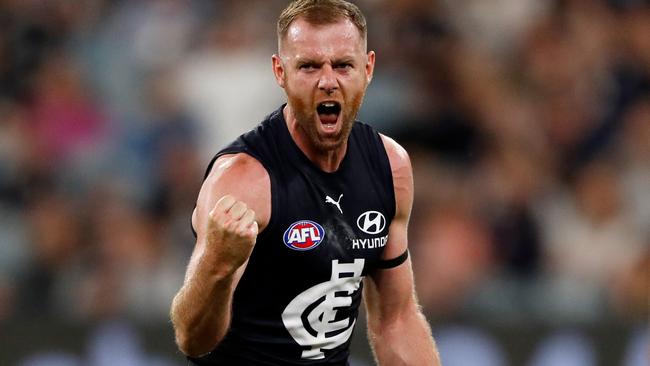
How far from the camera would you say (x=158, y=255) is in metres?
8.05

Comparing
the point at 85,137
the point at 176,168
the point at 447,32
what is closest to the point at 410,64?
the point at 447,32

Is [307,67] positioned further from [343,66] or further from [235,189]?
[235,189]

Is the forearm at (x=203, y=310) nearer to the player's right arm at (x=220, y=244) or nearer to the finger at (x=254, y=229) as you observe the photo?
the player's right arm at (x=220, y=244)

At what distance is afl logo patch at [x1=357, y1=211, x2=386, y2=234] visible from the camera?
14.5 feet

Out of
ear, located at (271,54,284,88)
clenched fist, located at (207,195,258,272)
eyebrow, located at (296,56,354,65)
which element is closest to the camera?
clenched fist, located at (207,195,258,272)

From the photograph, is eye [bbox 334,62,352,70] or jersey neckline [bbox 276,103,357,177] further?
jersey neckline [bbox 276,103,357,177]

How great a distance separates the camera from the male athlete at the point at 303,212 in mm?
4117

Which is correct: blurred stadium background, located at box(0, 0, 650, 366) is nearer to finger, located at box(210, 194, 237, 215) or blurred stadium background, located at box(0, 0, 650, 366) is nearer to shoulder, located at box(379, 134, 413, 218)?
shoulder, located at box(379, 134, 413, 218)

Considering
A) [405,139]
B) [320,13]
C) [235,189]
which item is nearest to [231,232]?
[235,189]

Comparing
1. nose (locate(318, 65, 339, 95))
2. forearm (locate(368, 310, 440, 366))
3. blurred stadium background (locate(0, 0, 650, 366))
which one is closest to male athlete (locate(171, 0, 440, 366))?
nose (locate(318, 65, 339, 95))

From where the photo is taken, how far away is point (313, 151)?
4.41 meters

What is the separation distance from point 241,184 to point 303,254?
1.14ft

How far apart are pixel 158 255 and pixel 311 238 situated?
3939 millimetres

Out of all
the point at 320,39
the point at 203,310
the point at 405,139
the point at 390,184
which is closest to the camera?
the point at 203,310
